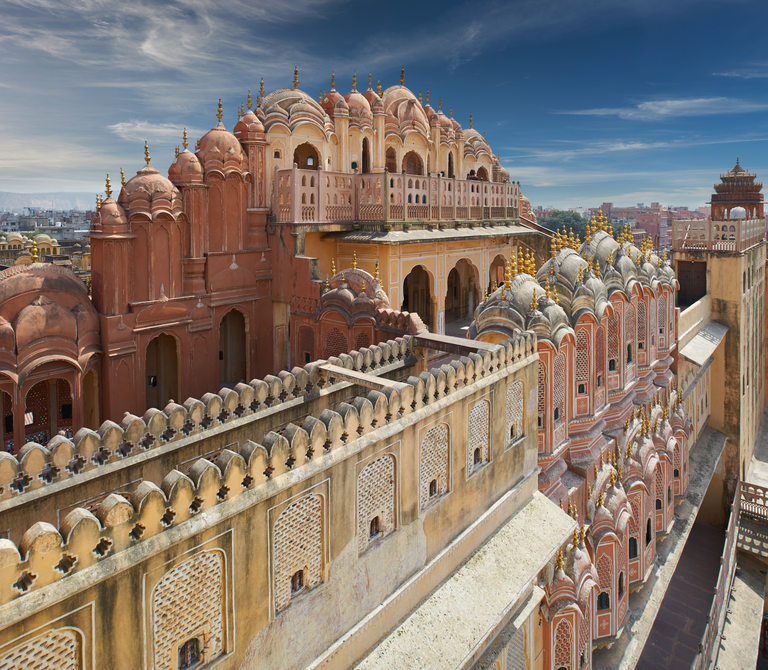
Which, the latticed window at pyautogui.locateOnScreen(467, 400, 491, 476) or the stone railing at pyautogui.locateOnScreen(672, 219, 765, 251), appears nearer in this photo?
the latticed window at pyautogui.locateOnScreen(467, 400, 491, 476)

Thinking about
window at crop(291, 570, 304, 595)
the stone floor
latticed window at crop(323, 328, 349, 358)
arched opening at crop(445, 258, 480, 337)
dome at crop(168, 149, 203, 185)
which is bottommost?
the stone floor

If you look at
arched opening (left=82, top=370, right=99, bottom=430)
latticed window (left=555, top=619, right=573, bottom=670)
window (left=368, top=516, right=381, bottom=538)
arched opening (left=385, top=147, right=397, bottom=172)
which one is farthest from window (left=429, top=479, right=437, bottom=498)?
arched opening (left=385, top=147, right=397, bottom=172)

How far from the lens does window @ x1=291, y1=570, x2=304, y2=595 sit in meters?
5.70

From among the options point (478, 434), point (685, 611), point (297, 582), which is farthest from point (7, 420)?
point (685, 611)

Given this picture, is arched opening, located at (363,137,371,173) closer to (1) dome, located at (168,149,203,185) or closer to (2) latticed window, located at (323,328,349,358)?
(1) dome, located at (168,149,203,185)

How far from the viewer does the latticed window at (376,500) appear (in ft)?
20.7

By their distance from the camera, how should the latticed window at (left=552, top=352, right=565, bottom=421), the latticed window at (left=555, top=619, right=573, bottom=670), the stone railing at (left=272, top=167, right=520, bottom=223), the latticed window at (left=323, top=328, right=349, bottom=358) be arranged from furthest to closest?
the stone railing at (left=272, top=167, right=520, bottom=223) → the latticed window at (left=323, top=328, right=349, bottom=358) → the latticed window at (left=552, top=352, right=565, bottom=421) → the latticed window at (left=555, top=619, right=573, bottom=670)

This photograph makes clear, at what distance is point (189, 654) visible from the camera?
494cm

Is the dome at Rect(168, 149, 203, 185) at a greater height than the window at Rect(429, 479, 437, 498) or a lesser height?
greater

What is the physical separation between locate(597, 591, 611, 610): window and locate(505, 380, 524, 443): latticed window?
4224 millimetres

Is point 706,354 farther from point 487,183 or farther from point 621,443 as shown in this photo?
point 487,183

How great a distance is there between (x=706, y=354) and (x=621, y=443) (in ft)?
25.0

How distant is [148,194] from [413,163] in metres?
11.9

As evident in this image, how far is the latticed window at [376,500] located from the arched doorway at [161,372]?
27.9 ft
